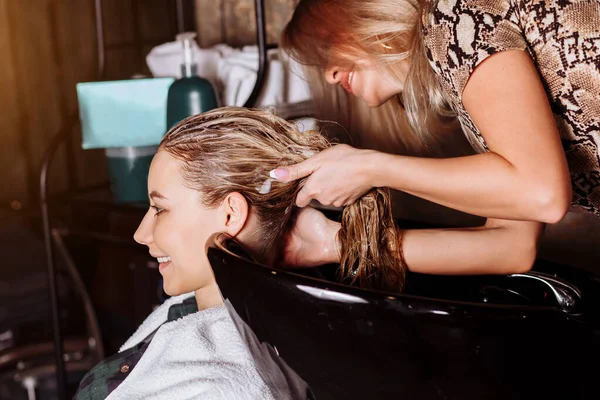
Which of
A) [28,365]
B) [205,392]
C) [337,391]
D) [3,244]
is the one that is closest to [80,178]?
[3,244]

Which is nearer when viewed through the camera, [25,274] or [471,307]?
[471,307]

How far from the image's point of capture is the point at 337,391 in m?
0.69

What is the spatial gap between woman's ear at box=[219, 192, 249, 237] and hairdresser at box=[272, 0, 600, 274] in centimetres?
9

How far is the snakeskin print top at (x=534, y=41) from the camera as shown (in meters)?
0.81

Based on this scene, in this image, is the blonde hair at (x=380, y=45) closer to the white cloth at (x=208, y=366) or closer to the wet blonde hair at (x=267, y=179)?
the wet blonde hair at (x=267, y=179)

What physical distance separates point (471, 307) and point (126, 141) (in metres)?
1.18

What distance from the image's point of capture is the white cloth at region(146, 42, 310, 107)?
1.67m

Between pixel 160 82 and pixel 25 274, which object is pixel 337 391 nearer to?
pixel 160 82

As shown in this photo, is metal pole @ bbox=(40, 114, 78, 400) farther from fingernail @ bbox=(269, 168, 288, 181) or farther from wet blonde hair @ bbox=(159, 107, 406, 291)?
fingernail @ bbox=(269, 168, 288, 181)

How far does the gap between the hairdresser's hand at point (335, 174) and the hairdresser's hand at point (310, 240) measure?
153mm

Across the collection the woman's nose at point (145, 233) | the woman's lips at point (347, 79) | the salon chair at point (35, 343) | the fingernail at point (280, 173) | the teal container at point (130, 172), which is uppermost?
the woman's lips at point (347, 79)

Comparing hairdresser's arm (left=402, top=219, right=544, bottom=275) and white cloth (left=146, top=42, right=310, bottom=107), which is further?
white cloth (left=146, top=42, right=310, bottom=107)

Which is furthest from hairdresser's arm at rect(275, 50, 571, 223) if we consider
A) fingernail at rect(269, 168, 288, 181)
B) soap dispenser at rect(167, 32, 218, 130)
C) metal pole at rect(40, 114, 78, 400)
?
metal pole at rect(40, 114, 78, 400)

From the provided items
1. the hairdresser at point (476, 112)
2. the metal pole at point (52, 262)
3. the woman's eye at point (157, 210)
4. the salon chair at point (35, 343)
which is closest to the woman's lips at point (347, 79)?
the hairdresser at point (476, 112)
